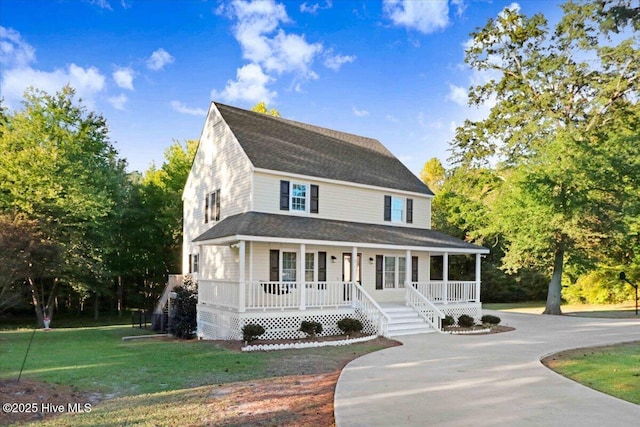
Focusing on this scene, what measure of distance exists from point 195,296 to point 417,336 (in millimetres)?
9197

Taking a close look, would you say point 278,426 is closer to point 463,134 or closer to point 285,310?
point 285,310

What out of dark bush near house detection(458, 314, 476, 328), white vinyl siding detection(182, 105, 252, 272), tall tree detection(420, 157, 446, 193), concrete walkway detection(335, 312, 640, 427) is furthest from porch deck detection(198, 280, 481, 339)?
tall tree detection(420, 157, 446, 193)

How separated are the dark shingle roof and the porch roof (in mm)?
2093

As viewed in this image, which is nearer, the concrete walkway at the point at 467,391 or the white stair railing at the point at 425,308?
the concrete walkway at the point at 467,391

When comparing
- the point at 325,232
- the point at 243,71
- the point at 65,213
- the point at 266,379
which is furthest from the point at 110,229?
the point at 266,379

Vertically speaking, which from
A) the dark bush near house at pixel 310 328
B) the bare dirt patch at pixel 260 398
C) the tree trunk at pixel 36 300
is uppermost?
the bare dirt patch at pixel 260 398

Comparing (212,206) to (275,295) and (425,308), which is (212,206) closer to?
(275,295)

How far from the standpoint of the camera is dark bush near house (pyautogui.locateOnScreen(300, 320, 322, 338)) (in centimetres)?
1482

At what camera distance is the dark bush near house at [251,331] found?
1357 centimetres

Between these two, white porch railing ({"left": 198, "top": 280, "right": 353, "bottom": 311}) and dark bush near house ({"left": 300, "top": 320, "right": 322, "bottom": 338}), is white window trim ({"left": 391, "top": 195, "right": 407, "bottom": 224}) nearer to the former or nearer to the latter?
white porch railing ({"left": 198, "top": 280, "right": 353, "bottom": 311})

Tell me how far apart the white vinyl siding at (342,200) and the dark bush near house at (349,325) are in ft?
16.5

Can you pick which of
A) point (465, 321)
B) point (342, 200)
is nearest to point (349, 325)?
point (465, 321)

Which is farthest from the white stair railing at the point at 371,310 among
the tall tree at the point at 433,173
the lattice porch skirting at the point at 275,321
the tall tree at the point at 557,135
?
the tall tree at the point at 433,173

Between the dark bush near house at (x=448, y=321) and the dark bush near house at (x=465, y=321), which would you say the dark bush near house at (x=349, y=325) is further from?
the dark bush near house at (x=465, y=321)
